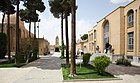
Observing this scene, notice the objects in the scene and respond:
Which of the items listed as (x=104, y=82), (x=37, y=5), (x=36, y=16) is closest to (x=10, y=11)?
(x=37, y=5)

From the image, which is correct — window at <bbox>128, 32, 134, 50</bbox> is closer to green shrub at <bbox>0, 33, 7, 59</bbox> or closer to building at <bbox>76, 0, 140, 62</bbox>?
building at <bbox>76, 0, 140, 62</bbox>

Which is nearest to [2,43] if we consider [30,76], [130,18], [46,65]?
[46,65]

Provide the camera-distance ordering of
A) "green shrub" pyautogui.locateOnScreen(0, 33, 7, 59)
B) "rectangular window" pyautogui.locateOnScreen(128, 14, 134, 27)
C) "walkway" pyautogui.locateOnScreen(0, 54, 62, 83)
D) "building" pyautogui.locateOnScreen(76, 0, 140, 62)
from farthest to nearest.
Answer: "green shrub" pyautogui.locateOnScreen(0, 33, 7, 59) → "rectangular window" pyautogui.locateOnScreen(128, 14, 134, 27) → "building" pyautogui.locateOnScreen(76, 0, 140, 62) → "walkway" pyautogui.locateOnScreen(0, 54, 62, 83)

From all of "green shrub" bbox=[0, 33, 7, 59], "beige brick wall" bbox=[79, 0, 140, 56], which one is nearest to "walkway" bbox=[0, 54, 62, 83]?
"beige brick wall" bbox=[79, 0, 140, 56]

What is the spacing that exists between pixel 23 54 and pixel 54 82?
20.2 meters

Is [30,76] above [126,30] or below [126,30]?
below

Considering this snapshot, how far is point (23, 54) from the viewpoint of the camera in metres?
33.1

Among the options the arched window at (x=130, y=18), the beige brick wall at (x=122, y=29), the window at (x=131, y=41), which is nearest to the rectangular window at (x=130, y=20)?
the arched window at (x=130, y=18)

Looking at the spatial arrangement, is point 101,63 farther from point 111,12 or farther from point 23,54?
point 111,12

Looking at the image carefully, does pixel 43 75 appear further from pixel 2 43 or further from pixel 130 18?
pixel 2 43

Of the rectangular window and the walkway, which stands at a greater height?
the rectangular window

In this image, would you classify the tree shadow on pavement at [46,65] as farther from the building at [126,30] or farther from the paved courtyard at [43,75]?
the building at [126,30]

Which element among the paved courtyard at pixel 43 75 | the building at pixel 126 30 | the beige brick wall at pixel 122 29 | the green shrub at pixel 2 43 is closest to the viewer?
the paved courtyard at pixel 43 75

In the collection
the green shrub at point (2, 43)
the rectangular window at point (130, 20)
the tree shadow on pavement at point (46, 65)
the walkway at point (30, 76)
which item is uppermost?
the rectangular window at point (130, 20)
